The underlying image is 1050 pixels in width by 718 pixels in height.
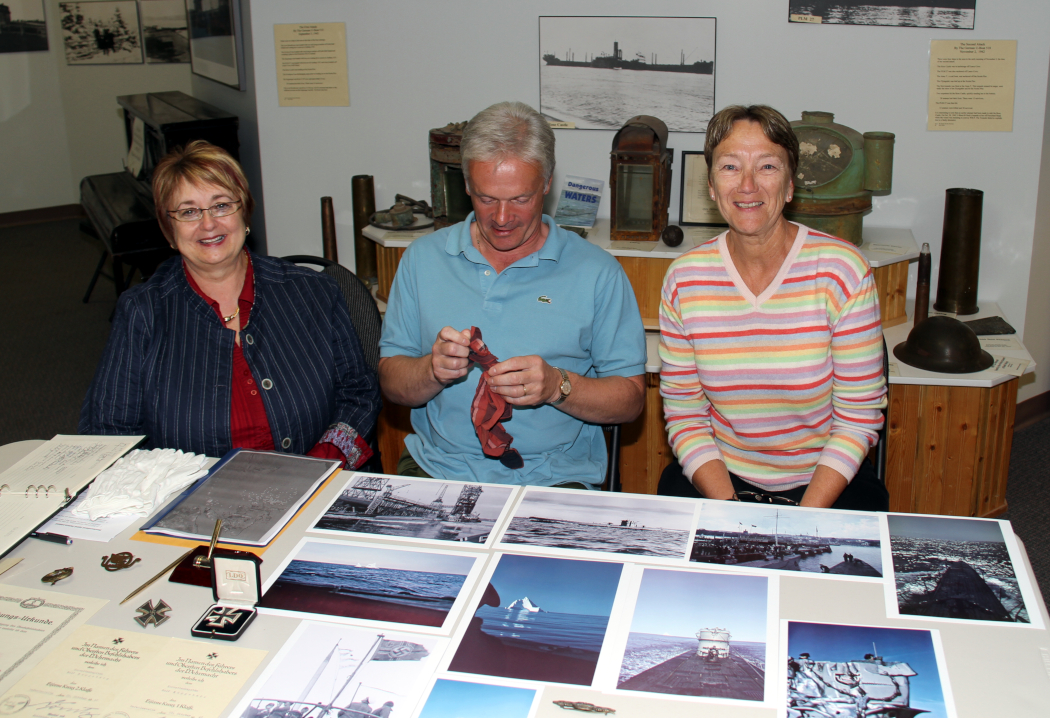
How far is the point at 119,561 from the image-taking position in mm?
1543

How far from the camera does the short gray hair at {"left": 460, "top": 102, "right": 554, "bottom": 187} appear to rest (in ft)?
6.47

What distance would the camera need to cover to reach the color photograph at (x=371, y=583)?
140cm

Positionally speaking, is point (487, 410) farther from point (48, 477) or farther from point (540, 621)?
point (48, 477)

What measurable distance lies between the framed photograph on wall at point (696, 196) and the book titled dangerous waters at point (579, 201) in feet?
1.09

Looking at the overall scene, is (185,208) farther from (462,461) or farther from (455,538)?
(455,538)

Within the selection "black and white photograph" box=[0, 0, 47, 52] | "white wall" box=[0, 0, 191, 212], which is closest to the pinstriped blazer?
"white wall" box=[0, 0, 191, 212]

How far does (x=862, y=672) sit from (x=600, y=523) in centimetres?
54

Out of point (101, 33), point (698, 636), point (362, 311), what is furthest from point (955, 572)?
point (101, 33)

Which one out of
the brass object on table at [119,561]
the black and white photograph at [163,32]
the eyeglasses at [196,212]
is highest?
the black and white photograph at [163,32]

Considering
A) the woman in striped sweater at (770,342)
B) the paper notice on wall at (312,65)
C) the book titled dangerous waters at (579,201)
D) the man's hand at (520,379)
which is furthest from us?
the paper notice on wall at (312,65)

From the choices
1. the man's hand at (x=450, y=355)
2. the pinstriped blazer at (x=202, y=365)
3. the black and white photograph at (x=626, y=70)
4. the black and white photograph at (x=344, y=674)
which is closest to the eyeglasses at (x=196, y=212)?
the pinstriped blazer at (x=202, y=365)

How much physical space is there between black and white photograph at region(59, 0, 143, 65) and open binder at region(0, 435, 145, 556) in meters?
6.34

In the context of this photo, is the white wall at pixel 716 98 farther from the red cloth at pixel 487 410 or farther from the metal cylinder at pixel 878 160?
the red cloth at pixel 487 410

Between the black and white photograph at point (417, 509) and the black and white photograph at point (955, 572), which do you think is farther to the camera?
the black and white photograph at point (417, 509)
